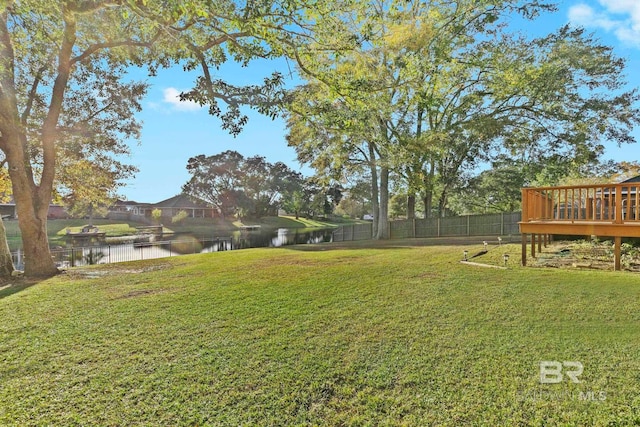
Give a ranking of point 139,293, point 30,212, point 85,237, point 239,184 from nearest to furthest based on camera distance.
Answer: point 139,293 → point 30,212 → point 85,237 → point 239,184

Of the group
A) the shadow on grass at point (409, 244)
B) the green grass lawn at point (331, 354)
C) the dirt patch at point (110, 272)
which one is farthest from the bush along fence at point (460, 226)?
the dirt patch at point (110, 272)

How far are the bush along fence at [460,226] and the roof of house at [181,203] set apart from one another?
111 feet

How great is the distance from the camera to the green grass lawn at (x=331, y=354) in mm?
1953

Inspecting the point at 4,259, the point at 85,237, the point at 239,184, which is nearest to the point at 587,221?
the point at 4,259

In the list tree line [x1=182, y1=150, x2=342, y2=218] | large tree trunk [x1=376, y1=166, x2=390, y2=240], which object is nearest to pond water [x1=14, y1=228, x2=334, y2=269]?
large tree trunk [x1=376, y1=166, x2=390, y2=240]

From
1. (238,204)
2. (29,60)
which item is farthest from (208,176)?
(29,60)

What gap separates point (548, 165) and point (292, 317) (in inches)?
642

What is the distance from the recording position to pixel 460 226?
1570cm

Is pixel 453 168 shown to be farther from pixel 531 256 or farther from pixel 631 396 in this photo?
pixel 631 396

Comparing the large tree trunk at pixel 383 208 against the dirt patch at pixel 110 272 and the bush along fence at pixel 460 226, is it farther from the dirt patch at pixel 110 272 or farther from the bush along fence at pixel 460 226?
the dirt patch at pixel 110 272

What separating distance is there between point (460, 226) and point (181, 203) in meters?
39.9

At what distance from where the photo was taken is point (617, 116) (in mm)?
13242

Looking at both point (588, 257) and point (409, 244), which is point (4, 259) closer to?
point (409, 244)

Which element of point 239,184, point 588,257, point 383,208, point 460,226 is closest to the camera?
point 588,257
